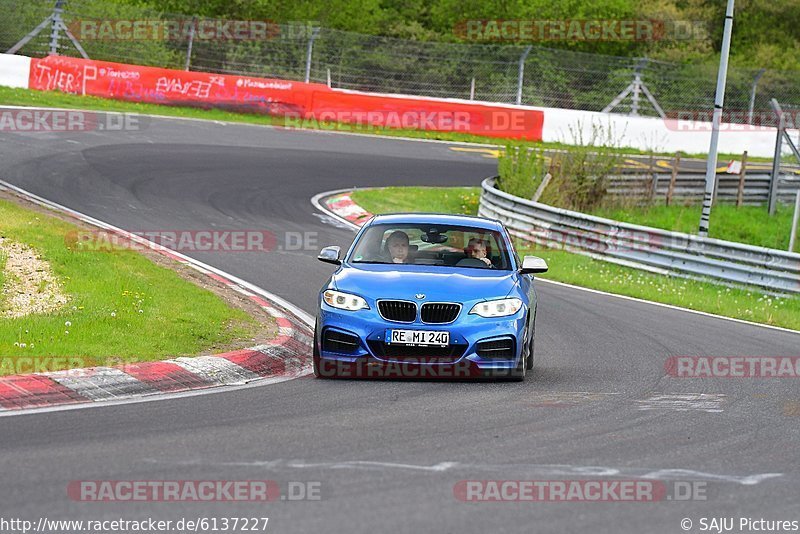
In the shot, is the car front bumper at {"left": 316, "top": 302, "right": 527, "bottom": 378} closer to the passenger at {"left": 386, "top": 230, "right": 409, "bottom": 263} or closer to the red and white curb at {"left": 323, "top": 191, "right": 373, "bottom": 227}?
the passenger at {"left": 386, "top": 230, "right": 409, "bottom": 263}

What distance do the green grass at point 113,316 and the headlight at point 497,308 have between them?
2284 mm

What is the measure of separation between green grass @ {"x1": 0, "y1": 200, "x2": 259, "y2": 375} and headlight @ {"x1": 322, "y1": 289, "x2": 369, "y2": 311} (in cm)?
117

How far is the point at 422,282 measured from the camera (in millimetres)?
10555

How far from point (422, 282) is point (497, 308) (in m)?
0.66

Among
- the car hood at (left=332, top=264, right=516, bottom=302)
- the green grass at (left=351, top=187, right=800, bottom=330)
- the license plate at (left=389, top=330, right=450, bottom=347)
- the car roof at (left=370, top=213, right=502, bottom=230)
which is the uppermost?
the car roof at (left=370, top=213, right=502, bottom=230)

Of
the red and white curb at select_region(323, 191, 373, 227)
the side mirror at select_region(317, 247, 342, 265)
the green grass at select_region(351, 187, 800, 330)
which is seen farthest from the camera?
the red and white curb at select_region(323, 191, 373, 227)

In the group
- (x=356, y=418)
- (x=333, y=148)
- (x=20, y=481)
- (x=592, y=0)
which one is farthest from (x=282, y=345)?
(x=592, y=0)

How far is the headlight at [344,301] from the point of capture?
34.0ft

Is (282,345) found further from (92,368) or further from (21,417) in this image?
(21,417)

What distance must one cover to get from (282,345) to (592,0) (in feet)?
166

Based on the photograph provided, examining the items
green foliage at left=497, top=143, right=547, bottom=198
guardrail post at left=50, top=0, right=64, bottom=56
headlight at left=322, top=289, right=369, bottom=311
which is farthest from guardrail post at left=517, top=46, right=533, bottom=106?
headlight at left=322, top=289, right=369, bottom=311

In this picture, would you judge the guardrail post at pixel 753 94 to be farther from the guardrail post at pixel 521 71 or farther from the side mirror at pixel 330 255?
the side mirror at pixel 330 255

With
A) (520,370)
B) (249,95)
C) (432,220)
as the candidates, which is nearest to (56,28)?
(249,95)

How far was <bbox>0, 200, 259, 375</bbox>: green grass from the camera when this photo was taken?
10.1 m
